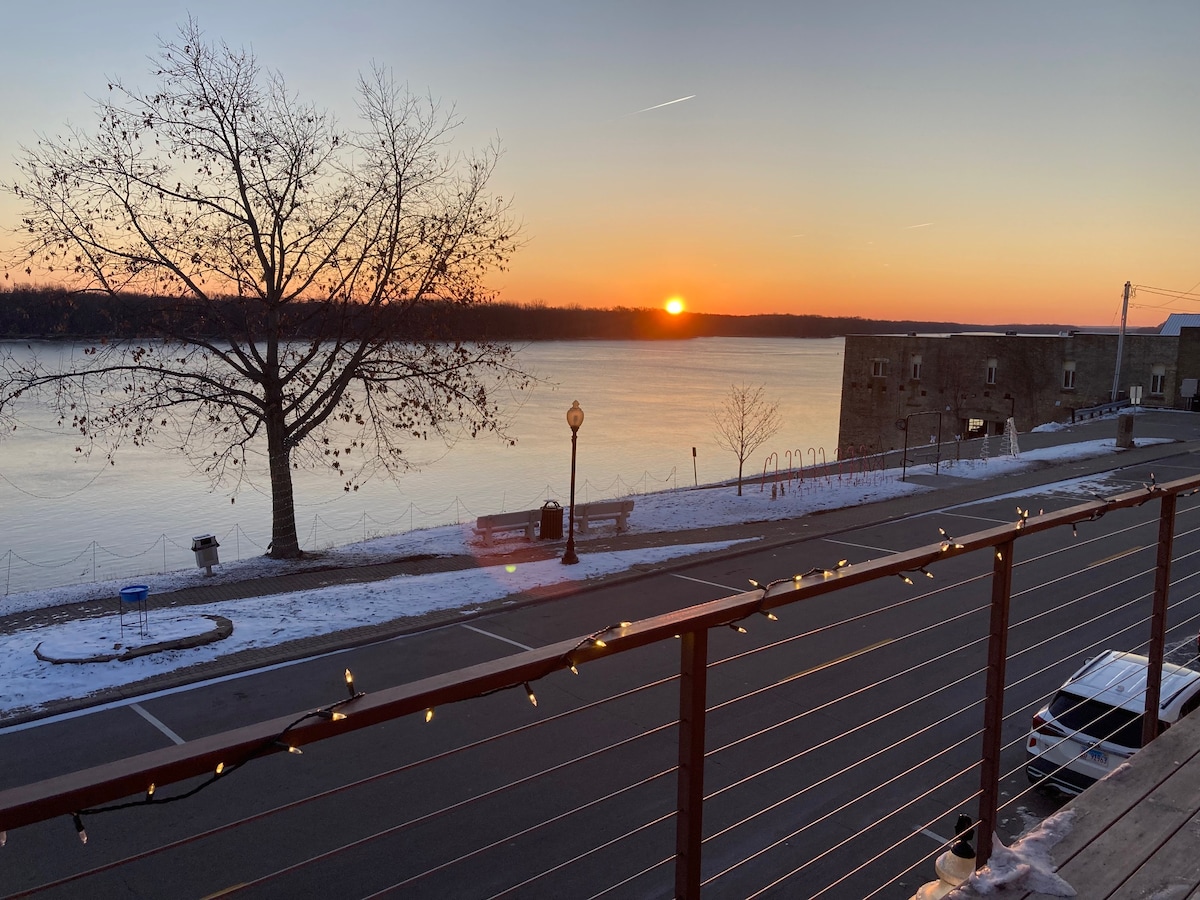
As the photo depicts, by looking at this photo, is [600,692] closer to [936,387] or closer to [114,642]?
[114,642]

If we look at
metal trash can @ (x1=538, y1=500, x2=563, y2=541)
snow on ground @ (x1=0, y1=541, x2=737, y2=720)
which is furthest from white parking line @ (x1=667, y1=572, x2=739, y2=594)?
metal trash can @ (x1=538, y1=500, x2=563, y2=541)

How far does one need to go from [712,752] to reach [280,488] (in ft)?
65.3

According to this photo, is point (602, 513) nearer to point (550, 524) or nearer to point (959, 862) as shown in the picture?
point (550, 524)

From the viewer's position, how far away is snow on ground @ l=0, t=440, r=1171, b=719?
34.9ft

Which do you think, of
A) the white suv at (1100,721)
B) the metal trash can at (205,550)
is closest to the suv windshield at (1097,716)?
the white suv at (1100,721)

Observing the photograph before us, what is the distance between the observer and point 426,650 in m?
→ 11.6

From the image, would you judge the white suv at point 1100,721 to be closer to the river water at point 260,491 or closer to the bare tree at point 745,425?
the river water at point 260,491

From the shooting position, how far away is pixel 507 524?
21.6m

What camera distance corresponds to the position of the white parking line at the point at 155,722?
899 centimetres

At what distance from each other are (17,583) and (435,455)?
2902 centimetres

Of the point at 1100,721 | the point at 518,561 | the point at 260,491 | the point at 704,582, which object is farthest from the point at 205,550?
the point at 260,491

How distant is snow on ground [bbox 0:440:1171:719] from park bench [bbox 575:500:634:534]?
61 centimetres

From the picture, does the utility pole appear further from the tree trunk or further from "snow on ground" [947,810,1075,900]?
"snow on ground" [947,810,1075,900]

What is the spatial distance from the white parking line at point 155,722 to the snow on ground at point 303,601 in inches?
29.8
